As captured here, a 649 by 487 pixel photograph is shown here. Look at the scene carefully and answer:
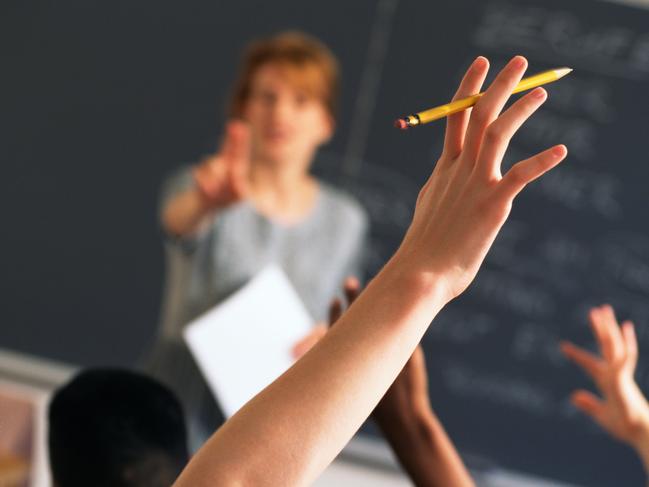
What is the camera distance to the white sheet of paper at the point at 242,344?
7.04 ft

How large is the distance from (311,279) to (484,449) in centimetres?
80

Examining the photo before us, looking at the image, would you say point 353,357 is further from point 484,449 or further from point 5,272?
point 5,272

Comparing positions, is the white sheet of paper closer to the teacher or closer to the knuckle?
the teacher

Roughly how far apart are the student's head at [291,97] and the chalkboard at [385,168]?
48 millimetres

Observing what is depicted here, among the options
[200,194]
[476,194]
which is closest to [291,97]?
[200,194]

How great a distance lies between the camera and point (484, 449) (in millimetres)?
2854

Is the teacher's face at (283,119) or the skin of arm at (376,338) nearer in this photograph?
the skin of arm at (376,338)

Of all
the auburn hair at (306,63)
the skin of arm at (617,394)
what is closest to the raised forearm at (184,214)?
the auburn hair at (306,63)

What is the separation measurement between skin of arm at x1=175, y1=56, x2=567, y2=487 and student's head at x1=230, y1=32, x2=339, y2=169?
7.13 feet

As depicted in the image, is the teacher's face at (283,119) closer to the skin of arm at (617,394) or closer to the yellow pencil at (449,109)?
the skin of arm at (617,394)

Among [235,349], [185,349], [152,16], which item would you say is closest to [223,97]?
[152,16]

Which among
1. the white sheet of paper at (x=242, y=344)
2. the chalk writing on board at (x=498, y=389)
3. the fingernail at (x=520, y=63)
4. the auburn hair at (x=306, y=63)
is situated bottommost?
the chalk writing on board at (x=498, y=389)

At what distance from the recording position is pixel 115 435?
3.94 feet

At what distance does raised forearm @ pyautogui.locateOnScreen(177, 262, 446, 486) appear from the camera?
0.59 metres
